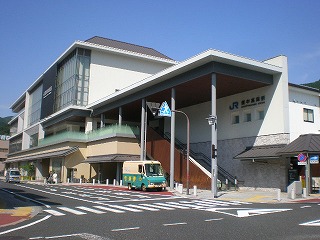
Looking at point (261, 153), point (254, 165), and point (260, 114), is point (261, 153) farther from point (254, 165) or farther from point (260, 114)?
point (260, 114)

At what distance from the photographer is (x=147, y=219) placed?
13.3 m

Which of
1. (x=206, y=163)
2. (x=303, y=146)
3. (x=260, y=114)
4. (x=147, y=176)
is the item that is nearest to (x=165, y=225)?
(x=147, y=176)

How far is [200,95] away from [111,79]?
76.0 ft

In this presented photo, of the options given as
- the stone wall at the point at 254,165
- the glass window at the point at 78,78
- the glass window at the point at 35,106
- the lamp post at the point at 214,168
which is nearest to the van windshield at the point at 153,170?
the lamp post at the point at 214,168

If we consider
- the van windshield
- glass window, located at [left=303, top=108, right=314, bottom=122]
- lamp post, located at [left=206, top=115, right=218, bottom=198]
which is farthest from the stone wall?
the van windshield

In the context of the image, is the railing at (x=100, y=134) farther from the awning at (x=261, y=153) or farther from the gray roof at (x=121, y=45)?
the gray roof at (x=121, y=45)

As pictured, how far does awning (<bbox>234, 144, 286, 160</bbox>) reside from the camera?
1123 inches

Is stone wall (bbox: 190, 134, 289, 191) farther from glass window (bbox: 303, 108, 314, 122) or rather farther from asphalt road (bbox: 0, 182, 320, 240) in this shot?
asphalt road (bbox: 0, 182, 320, 240)

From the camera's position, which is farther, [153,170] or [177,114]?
[177,114]

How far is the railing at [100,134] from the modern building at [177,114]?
124 millimetres

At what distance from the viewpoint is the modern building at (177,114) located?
3012 centimetres

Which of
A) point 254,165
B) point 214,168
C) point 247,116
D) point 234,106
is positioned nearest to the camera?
point 214,168

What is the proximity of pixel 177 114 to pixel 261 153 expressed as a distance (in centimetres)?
1699

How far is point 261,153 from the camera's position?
2975cm
